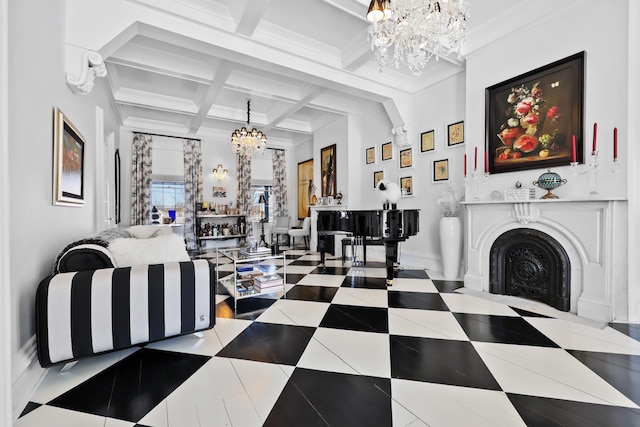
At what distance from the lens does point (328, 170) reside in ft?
20.4

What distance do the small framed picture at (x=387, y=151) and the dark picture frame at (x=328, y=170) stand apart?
1.27 metres

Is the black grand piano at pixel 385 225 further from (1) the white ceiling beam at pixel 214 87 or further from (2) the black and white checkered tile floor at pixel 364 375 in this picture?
(1) the white ceiling beam at pixel 214 87

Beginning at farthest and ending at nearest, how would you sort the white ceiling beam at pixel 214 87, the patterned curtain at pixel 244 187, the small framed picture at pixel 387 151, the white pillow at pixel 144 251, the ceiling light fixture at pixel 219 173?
the patterned curtain at pixel 244 187, the ceiling light fixture at pixel 219 173, the small framed picture at pixel 387 151, the white ceiling beam at pixel 214 87, the white pillow at pixel 144 251

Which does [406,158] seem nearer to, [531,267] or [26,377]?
[531,267]

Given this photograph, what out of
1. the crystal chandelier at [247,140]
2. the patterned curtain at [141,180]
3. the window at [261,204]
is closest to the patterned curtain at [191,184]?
the patterned curtain at [141,180]

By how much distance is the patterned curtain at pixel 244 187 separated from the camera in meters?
7.03

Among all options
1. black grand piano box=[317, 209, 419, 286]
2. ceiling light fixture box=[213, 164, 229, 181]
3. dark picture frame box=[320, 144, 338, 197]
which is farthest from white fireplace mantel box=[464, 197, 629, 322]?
ceiling light fixture box=[213, 164, 229, 181]

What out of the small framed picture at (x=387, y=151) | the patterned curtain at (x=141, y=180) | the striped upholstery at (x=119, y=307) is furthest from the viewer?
the patterned curtain at (x=141, y=180)

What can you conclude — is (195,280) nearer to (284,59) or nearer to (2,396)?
(2,396)

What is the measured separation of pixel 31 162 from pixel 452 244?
13.0 feet

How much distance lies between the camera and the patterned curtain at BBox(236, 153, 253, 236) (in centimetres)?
703


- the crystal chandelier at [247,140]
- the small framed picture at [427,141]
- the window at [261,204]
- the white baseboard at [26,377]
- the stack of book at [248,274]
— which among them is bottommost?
the white baseboard at [26,377]

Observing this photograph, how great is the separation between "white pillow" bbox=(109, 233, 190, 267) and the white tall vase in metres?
3.07

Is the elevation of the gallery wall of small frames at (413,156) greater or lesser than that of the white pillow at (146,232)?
greater
